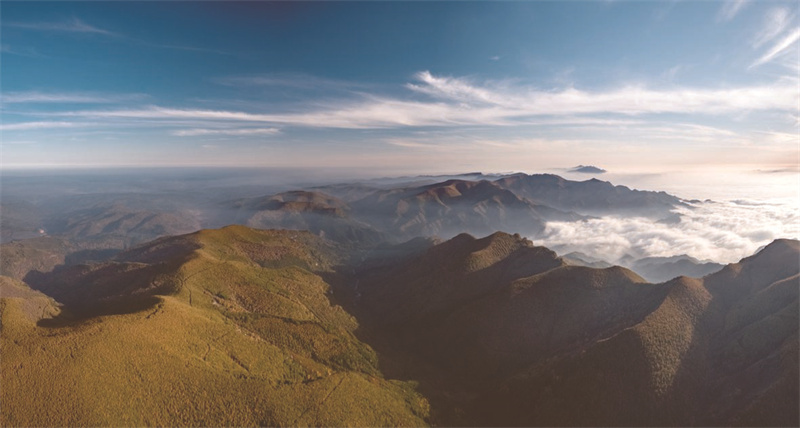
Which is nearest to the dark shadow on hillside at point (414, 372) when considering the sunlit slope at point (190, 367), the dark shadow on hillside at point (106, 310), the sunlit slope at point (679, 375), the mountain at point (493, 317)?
the mountain at point (493, 317)

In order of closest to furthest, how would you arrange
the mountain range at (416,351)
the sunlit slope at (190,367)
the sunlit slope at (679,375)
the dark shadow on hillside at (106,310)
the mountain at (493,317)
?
the sunlit slope at (190,367), the mountain range at (416,351), the dark shadow on hillside at (106,310), the sunlit slope at (679,375), the mountain at (493,317)

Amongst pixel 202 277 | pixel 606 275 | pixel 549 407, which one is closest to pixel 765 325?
pixel 606 275

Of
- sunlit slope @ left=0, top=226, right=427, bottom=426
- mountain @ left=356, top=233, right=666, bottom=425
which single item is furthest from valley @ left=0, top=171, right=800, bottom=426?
mountain @ left=356, top=233, right=666, bottom=425

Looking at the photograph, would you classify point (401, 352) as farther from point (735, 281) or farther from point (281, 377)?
point (735, 281)

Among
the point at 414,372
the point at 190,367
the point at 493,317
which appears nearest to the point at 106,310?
the point at 190,367

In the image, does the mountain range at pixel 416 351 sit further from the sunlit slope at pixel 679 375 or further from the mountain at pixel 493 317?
the mountain at pixel 493 317

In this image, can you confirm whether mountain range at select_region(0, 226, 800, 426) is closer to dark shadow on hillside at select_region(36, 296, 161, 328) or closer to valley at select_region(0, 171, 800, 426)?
valley at select_region(0, 171, 800, 426)

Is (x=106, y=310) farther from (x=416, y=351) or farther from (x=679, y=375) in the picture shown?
(x=679, y=375)
